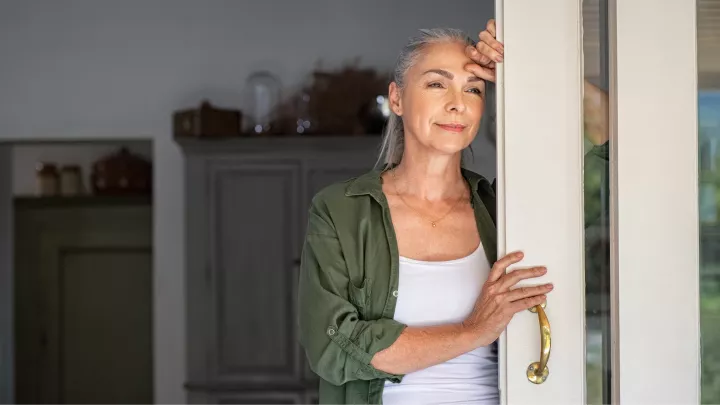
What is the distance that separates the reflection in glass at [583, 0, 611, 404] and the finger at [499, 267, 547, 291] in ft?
0.31

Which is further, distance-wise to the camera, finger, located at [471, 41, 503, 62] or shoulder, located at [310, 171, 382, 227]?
shoulder, located at [310, 171, 382, 227]

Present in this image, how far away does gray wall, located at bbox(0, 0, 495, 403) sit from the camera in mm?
5168

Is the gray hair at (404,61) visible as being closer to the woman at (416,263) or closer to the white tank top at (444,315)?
the woman at (416,263)

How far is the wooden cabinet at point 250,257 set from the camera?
15.4 ft

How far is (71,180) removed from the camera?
19.1 feet

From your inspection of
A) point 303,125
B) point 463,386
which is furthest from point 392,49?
point 463,386

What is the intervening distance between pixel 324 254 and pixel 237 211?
9.30 ft

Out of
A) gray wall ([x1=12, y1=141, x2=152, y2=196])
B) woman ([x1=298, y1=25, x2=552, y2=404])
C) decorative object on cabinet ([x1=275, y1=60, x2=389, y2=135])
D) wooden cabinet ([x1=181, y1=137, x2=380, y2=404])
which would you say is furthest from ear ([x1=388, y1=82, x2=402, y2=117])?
gray wall ([x1=12, y1=141, x2=152, y2=196])

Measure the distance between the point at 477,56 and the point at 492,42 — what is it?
0.07 m

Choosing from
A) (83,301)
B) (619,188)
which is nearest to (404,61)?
(619,188)

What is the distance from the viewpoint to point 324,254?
191cm

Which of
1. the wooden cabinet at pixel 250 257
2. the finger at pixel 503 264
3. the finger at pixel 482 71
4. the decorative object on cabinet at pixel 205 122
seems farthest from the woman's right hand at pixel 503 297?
→ the decorative object on cabinet at pixel 205 122

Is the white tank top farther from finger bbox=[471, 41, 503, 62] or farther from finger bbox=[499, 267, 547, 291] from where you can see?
finger bbox=[471, 41, 503, 62]

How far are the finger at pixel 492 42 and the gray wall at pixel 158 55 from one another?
3.40 meters
